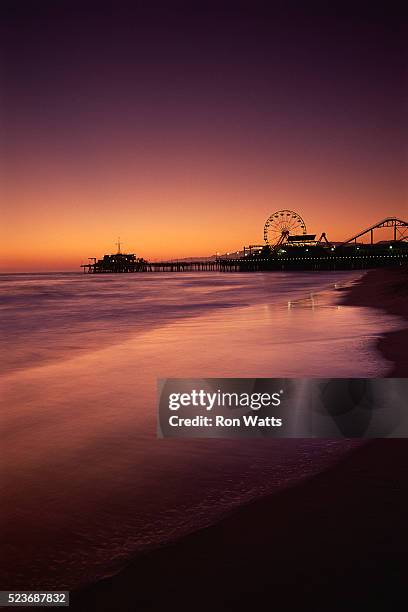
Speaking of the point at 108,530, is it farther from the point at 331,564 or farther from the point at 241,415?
the point at 241,415

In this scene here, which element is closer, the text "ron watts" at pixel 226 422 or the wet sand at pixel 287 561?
the wet sand at pixel 287 561

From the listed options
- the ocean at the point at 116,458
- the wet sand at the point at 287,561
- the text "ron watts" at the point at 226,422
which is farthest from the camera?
the text "ron watts" at the point at 226,422

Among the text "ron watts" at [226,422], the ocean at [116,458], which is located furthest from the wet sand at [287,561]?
the text "ron watts" at [226,422]

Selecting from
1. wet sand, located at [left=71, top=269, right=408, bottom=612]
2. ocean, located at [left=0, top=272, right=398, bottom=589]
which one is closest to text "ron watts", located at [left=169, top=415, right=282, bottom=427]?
ocean, located at [left=0, top=272, right=398, bottom=589]

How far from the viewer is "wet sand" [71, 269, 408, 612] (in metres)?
3.20

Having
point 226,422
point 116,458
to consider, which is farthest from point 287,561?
point 226,422

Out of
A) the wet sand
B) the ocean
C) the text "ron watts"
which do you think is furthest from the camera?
the text "ron watts"

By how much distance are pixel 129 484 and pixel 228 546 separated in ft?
5.35

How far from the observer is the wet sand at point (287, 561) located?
320 centimetres

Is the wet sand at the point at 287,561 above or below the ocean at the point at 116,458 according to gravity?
above

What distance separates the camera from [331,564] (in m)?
A: 3.52

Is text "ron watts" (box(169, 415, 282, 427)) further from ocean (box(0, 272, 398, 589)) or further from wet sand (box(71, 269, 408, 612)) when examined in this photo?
wet sand (box(71, 269, 408, 612))

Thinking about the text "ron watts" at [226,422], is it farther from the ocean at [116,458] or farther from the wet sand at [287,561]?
the wet sand at [287,561]

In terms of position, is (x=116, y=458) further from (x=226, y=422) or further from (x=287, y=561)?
(x=287, y=561)
